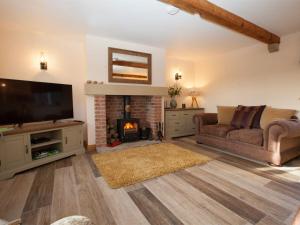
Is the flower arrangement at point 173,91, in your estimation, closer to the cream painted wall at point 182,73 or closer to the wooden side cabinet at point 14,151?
the cream painted wall at point 182,73

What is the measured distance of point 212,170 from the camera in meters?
2.28

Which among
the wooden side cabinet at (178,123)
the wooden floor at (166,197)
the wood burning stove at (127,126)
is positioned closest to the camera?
the wooden floor at (166,197)

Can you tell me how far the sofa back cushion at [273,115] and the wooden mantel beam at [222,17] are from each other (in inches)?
55.8

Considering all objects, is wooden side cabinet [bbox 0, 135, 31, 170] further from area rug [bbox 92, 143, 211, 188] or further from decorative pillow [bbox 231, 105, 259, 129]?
decorative pillow [bbox 231, 105, 259, 129]

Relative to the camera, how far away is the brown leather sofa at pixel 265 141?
2.30 m

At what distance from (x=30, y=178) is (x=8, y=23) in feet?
8.58

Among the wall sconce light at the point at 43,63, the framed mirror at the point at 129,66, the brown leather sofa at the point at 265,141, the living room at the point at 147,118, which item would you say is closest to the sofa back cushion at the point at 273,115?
the living room at the point at 147,118

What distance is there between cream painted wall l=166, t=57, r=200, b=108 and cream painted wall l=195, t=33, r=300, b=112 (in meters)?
0.32

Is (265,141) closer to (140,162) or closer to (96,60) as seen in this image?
(140,162)

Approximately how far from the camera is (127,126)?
3811 millimetres

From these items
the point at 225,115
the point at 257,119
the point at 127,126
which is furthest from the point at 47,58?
the point at 257,119

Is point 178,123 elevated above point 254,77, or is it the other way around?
point 254,77

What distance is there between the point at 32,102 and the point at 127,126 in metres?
1.95

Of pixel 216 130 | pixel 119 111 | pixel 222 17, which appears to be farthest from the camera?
pixel 119 111
